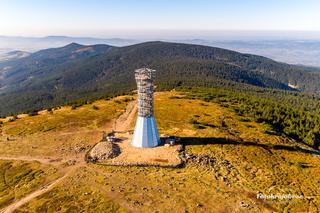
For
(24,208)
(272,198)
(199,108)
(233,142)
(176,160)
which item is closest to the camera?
(24,208)

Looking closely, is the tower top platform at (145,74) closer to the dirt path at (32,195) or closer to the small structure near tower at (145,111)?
the small structure near tower at (145,111)

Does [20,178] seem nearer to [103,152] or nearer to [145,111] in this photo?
[103,152]

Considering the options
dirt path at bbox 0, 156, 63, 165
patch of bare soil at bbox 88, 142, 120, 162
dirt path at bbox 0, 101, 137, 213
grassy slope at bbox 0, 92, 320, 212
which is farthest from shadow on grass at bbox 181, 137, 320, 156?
dirt path at bbox 0, 156, 63, 165

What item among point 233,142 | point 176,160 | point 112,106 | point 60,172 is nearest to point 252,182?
point 176,160

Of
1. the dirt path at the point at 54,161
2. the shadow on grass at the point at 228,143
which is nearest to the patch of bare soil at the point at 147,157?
the shadow on grass at the point at 228,143

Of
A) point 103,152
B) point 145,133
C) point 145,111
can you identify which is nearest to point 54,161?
Answer: point 103,152

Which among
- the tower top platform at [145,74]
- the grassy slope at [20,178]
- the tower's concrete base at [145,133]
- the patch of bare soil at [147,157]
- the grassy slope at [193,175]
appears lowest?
the grassy slope at [20,178]

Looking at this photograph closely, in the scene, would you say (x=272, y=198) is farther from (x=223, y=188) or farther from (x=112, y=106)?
(x=112, y=106)

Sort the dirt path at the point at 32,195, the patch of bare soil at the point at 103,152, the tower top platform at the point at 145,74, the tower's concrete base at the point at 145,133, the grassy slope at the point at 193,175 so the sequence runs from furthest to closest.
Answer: the tower's concrete base at the point at 145,133 → the tower top platform at the point at 145,74 → the patch of bare soil at the point at 103,152 → the grassy slope at the point at 193,175 → the dirt path at the point at 32,195
